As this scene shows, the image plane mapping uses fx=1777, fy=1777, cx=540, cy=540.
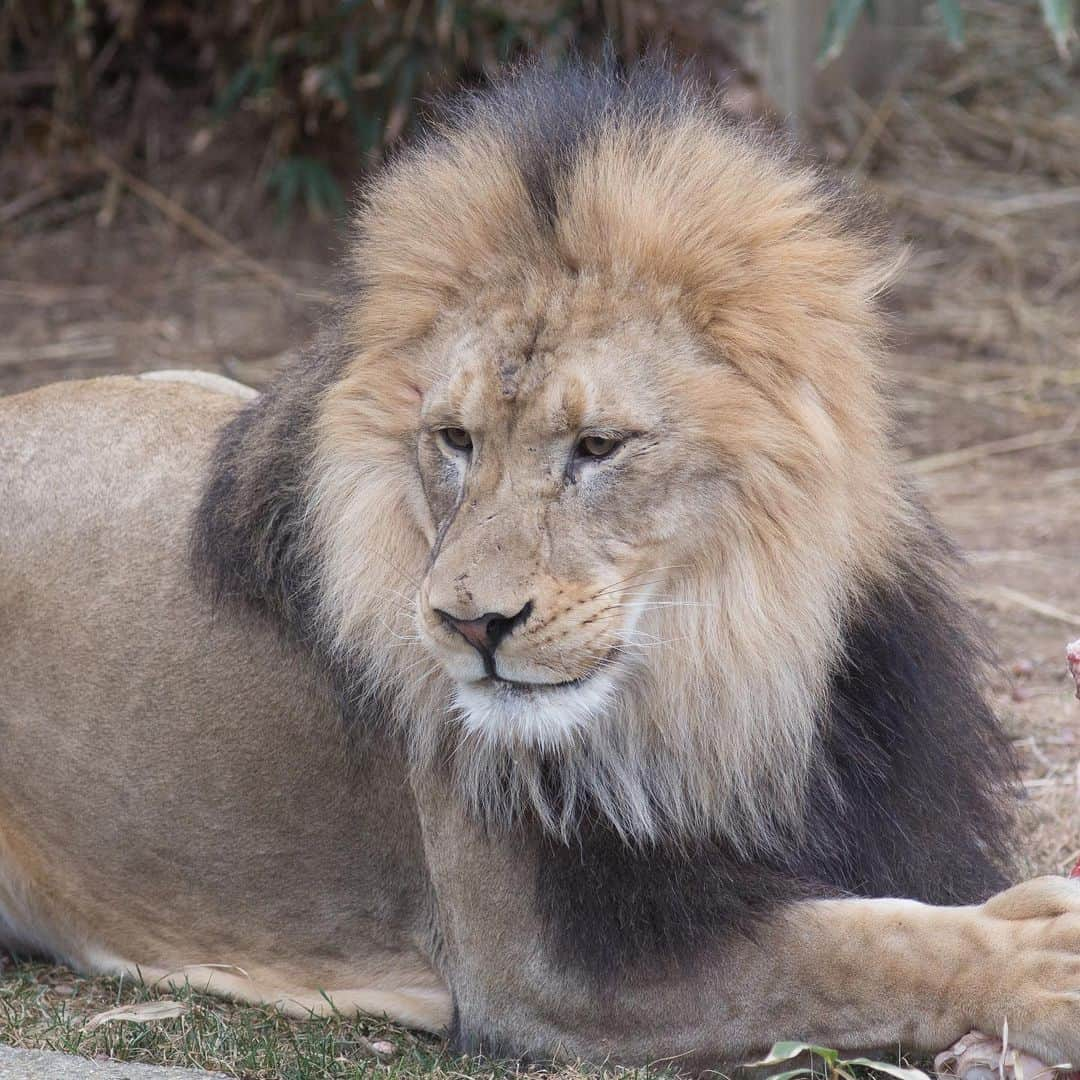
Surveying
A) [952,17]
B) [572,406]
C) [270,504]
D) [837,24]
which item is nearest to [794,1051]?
[572,406]

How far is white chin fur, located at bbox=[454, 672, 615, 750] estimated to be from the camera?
246cm

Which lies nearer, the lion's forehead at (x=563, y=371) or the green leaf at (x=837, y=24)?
the lion's forehead at (x=563, y=371)

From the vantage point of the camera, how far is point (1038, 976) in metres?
2.50

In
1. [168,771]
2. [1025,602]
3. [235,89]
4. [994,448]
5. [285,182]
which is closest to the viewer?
[168,771]

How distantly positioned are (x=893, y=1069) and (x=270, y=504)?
1.32 m

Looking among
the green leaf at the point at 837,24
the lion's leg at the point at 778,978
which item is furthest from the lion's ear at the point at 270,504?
the green leaf at the point at 837,24

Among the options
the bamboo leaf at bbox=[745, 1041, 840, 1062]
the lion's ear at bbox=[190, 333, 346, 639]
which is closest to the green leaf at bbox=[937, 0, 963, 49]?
the lion's ear at bbox=[190, 333, 346, 639]

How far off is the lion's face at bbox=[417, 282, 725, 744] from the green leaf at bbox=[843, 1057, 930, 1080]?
65 centimetres

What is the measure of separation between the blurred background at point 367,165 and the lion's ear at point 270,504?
12.1 ft

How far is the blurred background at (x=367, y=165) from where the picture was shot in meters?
7.31

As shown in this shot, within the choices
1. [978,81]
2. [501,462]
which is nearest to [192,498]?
[501,462]

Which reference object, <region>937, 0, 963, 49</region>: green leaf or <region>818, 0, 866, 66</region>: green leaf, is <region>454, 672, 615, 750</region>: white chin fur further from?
<region>937, 0, 963, 49</region>: green leaf

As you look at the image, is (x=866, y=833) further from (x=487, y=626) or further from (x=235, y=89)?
(x=235, y=89)

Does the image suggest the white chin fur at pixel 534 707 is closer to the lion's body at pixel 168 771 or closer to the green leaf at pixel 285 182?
the lion's body at pixel 168 771
